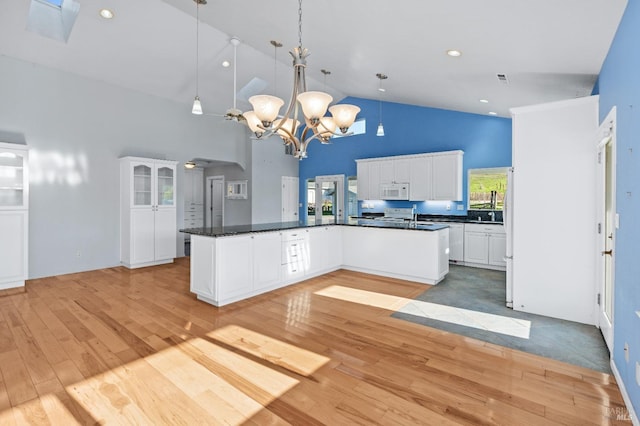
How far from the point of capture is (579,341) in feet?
9.51

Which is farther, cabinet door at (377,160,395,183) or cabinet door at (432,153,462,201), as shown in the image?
cabinet door at (377,160,395,183)

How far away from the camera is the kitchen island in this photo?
→ 3.87 metres

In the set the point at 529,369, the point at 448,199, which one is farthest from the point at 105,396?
the point at 448,199

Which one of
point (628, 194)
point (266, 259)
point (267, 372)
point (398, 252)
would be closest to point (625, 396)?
point (628, 194)

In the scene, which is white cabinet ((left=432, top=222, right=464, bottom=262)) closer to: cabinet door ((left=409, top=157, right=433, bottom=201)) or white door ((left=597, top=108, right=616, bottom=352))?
cabinet door ((left=409, top=157, right=433, bottom=201))

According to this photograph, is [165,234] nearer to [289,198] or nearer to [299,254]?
[299,254]

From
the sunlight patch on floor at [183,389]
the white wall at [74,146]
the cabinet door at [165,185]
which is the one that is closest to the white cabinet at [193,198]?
the white wall at [74,146]

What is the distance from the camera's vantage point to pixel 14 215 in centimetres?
452

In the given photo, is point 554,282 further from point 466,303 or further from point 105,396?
point 105,396

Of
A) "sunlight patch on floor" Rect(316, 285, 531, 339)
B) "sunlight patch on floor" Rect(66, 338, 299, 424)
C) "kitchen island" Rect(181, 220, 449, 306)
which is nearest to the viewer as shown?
"sunlight patch on floor" Rect(66, 338, 299, 424)

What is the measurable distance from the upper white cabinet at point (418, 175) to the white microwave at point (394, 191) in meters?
0.08

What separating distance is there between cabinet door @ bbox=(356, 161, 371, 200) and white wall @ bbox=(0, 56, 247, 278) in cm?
427

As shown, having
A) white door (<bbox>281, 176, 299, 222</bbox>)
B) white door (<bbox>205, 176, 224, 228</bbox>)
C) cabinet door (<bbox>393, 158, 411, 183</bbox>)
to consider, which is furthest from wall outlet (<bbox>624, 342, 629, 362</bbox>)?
white door (<bbox>205, 176, 224, 228</bbox>)

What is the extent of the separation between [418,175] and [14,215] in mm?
6824
